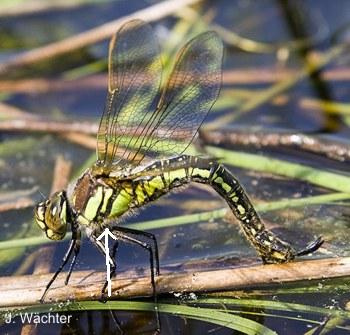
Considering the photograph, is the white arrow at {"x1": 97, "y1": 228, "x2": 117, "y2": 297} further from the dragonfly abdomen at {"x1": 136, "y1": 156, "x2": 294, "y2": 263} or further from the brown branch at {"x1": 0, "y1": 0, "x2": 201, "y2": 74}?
the brown branch at {"x1": 0, "y1": 0, "x2": 201, "y2": 74}

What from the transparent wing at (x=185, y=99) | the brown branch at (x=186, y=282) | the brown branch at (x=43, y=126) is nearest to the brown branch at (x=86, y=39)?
the brown branch at (x=43, y=126)

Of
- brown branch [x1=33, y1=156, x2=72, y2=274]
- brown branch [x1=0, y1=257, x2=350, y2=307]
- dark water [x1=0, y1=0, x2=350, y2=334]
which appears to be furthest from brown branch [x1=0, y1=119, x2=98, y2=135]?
brown branch [x1=0, y1=257, x2=350, y2=307]

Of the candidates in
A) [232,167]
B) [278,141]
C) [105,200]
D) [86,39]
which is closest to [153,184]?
[105,200]

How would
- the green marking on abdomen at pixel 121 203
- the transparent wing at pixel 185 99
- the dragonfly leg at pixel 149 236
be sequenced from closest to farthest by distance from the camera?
the dragonfly leg at pixel 149 236, the green marking on abdomen at pixel 121 203, the transparent wing at pixel 185 99

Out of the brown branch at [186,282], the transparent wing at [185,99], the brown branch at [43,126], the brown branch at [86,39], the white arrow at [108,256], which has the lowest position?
the brown branch at [186,282]

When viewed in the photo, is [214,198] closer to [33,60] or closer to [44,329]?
[44,329]

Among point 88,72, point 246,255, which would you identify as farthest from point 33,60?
point 246,255

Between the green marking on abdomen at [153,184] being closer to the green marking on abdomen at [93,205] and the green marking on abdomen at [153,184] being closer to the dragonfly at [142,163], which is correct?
the dragonfly at [142,163]
